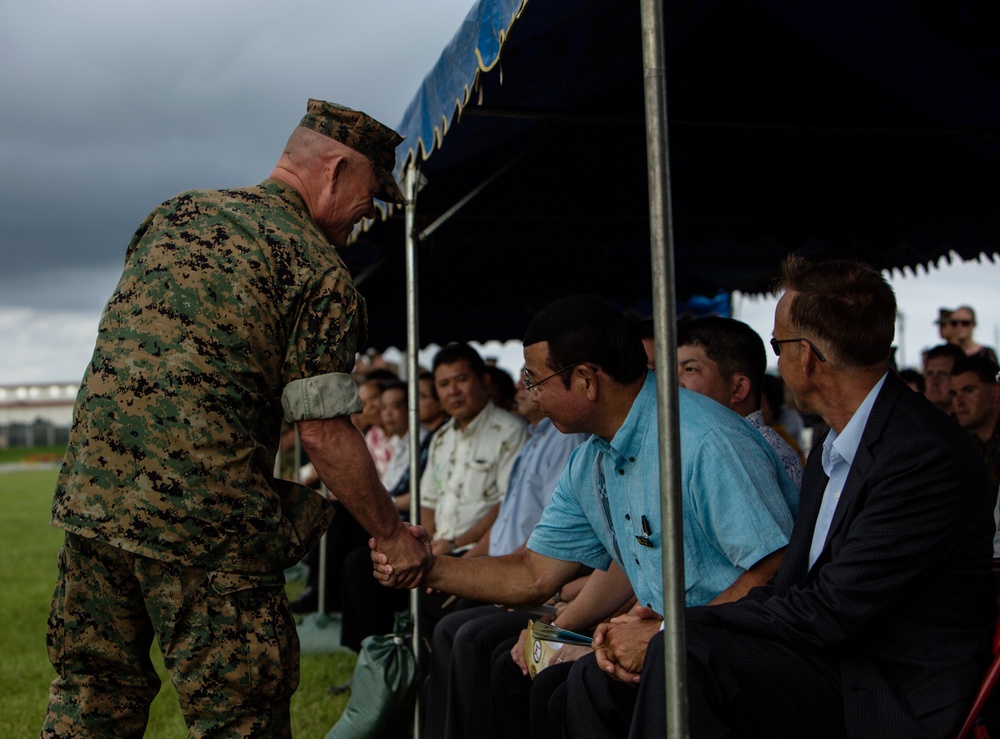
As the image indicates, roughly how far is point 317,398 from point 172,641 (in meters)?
0.69

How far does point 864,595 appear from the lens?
2.07m

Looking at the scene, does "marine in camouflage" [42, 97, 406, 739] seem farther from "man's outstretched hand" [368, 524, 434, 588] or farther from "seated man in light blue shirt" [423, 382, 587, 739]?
"seated man in light blue shirt" [423, 382, 587, 739]

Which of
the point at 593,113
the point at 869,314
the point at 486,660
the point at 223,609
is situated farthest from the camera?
the point at 593,113

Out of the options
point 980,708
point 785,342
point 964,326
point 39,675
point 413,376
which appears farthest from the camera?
point 964,326

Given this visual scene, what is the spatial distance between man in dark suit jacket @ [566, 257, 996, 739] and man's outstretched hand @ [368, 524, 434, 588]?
100 cm

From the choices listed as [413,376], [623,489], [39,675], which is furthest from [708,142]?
[39,675]

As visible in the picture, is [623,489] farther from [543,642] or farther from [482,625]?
[482,625]

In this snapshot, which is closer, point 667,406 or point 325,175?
point 667,406

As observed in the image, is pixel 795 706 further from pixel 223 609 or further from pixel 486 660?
pixel 486 660

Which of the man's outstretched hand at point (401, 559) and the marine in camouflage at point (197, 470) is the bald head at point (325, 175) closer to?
the marine in camouflage at point (197, 470)

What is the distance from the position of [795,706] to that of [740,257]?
5.76 meters

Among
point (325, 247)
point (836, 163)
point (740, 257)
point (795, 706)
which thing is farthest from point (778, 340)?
point (740, 257)

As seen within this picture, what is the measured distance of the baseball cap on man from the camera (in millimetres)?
2951

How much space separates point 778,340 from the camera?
2.39 m
